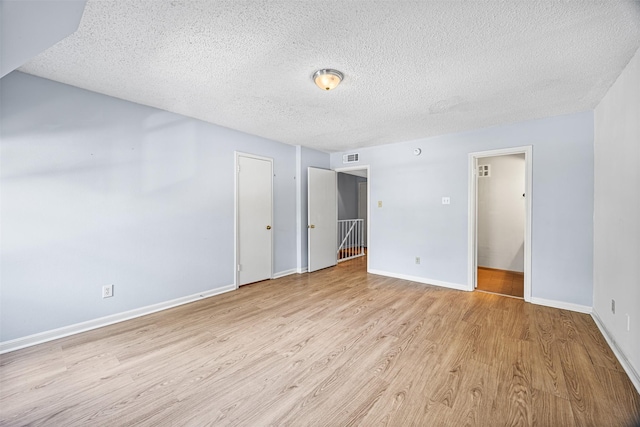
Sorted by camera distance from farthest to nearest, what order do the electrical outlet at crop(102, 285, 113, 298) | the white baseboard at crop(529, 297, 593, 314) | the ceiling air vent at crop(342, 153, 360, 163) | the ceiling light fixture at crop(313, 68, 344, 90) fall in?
the ceiling air vent at crop(342, 153, 360, 163), the white baseboard at crop(529, 297, 593, 314), the electrical outlet at crop(102, 285, 113, 298), the ceiling light fixture at crop(313, 68, 344, 90)

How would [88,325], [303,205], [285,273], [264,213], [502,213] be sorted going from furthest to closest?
[502,213] < [303,205] < [285,273] < [264,213] < [88,325]

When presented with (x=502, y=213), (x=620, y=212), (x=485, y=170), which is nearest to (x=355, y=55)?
(x=620, y=212)

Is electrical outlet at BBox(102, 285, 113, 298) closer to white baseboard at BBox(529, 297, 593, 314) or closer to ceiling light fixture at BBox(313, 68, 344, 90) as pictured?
ceiling light fixture at BBox(313, 68, 344, 90)

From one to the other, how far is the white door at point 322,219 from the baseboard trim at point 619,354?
3.76 metres

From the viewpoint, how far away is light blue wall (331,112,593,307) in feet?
9.84

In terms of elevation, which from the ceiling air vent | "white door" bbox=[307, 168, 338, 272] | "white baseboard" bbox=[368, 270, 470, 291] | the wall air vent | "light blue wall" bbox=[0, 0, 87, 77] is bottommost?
"white baseboard" bbox=[368, 270, 470, 291]

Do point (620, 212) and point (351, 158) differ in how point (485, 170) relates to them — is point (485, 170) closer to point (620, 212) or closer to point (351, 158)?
point (351, 158)

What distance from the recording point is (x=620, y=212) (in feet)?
6.86

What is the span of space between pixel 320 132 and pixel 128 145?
2431mm

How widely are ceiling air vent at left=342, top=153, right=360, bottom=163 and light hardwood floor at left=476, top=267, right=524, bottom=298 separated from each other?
300 cm

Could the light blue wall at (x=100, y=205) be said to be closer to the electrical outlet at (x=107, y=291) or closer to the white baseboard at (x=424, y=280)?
the electrical outlet at (x=107, y=291)

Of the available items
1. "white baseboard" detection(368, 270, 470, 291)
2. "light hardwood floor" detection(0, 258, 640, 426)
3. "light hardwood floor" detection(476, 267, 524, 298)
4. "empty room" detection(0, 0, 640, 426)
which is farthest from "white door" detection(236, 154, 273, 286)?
"light hardwood floor" detection(476, 267, 524, 298)

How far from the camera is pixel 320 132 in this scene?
3906mm

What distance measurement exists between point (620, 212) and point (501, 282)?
7.95 feet
